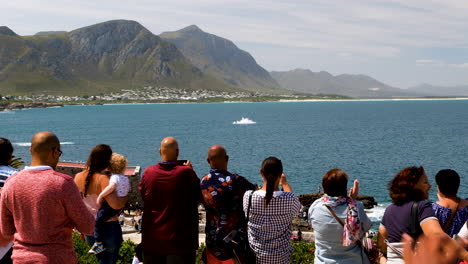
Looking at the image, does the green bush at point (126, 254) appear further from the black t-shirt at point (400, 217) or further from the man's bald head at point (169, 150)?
the black t-shirt at point (400, 217)

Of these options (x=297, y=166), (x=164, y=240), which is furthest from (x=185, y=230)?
(x=297, y=166)

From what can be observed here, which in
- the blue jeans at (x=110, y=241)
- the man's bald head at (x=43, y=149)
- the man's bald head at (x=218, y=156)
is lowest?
the blue jeans at (x=110, y=241)

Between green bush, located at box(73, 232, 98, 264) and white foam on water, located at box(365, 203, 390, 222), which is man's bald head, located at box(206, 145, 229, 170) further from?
white foam on water, located at box(365, 203, 390, 222)

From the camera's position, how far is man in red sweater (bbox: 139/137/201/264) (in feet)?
20.9

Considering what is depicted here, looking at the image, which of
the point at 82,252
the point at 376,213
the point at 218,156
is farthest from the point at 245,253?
the point at 376,213

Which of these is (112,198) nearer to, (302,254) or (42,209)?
(42,209)

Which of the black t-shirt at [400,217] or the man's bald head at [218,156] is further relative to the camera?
the man's bald head at [218,156]

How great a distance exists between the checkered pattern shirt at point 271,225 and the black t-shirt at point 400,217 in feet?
4.36

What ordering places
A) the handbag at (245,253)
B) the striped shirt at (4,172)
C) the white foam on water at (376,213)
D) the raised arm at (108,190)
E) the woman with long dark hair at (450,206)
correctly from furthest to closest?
the white foam on water at (376,213) → the raised arm at (108,190) → the handbag at (245,253) → the striped shirt at (4,172) → the woman with long dark hair at (450,206)

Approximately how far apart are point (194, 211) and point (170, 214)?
34 centimetres

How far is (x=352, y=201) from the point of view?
19.7ft

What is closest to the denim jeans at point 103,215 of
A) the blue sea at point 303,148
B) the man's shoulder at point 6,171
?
the man's shoulder at point 6,171

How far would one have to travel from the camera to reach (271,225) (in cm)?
646

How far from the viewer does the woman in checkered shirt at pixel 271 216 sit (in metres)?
6.35
